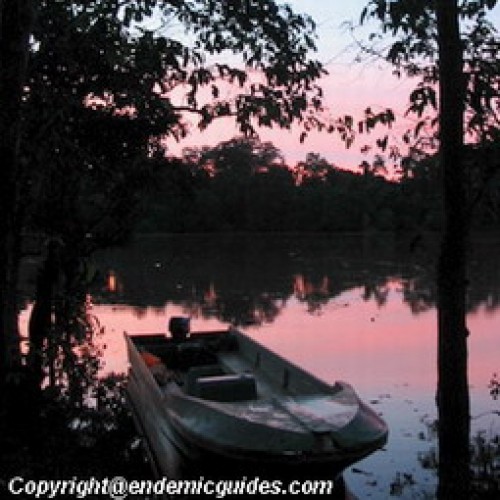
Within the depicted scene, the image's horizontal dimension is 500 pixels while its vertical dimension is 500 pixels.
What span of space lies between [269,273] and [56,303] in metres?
29.2

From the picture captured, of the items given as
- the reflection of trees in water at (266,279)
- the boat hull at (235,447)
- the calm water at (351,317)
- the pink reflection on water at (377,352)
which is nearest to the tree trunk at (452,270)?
the calm water at (351,317)

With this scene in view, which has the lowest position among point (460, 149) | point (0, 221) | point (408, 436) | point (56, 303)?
point (408, 436)

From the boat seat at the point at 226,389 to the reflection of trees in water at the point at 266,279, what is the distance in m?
13.3

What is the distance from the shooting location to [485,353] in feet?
53.4

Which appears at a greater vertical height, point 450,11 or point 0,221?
point 450,11

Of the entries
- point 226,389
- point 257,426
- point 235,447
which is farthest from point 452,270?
point 226,389

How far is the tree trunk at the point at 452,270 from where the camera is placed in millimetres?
5203

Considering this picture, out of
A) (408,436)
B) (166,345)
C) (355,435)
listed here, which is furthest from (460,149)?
(166,345)

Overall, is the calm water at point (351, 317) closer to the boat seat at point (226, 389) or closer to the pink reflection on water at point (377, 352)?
the pink reflection on water at point (377, 352)

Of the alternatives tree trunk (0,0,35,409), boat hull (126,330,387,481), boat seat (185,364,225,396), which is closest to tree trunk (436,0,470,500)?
boat hull (126,330,387,481)

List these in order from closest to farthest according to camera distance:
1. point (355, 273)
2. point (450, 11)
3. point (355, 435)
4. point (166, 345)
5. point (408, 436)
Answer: point (450, 11) < point (355, 435) < point (408, 436) < point (166, 345) < point (355, 273)

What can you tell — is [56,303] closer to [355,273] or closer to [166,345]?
[166,345]

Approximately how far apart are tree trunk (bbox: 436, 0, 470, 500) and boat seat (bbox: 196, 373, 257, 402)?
2823 mm

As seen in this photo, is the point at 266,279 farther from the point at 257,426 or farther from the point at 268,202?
the point at 268,202
